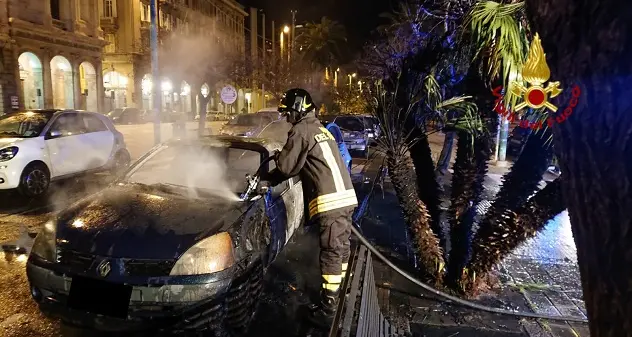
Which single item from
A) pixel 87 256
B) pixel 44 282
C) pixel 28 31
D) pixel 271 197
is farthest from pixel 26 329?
pixel 28 31

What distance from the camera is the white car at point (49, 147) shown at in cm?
754

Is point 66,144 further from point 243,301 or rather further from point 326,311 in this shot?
point 326,311

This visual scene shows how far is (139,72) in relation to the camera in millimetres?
39594

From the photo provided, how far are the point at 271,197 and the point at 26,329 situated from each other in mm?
2264

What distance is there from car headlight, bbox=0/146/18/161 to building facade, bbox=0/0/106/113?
1735 centimetres

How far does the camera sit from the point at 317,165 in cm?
376

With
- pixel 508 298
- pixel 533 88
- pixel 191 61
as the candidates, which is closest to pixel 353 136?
pixel 191 61

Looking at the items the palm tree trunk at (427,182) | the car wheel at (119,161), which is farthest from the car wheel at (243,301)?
the car wheel at (119,161)

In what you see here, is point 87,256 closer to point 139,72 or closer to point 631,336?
point 631,336

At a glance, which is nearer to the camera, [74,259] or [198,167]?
[74,259]

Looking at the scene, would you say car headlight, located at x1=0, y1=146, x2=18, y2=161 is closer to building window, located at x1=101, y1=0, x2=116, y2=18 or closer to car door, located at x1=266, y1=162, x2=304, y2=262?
car door, located at x1=266, y1=162, x2=304, y2=262

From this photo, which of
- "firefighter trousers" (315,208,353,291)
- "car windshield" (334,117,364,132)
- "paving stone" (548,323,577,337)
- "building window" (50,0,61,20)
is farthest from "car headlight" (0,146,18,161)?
"building window" (50,0,61,20)

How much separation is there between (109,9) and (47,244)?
136ft

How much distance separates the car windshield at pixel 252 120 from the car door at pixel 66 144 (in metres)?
6.00
